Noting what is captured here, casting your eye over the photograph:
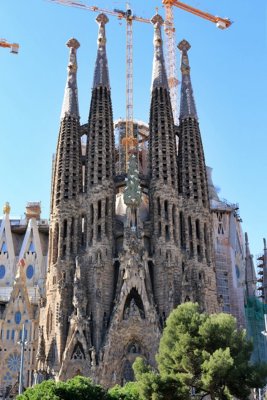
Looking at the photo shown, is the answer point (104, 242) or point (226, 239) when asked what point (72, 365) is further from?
point (226, 239)

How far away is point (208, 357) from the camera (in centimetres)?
2339

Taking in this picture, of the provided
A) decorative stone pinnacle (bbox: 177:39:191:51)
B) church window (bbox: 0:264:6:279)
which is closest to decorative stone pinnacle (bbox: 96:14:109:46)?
decorative stone pinnacle (bbox: 177:39:191:51)

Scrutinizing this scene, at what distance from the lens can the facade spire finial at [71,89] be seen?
42812mm

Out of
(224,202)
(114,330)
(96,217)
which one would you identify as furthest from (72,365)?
(224,202)

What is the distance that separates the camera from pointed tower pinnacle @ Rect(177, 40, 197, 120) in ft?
145

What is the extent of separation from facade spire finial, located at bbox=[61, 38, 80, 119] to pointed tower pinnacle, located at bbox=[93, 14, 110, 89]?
5.48ft

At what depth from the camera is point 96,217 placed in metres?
38.2

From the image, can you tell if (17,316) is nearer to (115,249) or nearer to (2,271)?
(2,271)

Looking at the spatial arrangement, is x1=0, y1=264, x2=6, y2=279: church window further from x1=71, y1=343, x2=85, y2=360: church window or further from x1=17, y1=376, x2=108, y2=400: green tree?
x1=17, y1=376, x2=108, y2=400: green tree

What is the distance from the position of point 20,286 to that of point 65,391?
70.2 ft

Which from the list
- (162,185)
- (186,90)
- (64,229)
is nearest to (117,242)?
(64,229)

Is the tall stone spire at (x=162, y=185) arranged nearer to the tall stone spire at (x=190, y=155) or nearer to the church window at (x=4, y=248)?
the tall stone spire at (x=190, y=155)

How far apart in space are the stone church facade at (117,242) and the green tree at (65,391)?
11.5 meters

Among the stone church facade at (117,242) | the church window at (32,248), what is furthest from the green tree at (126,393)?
the church window at (32,248)
